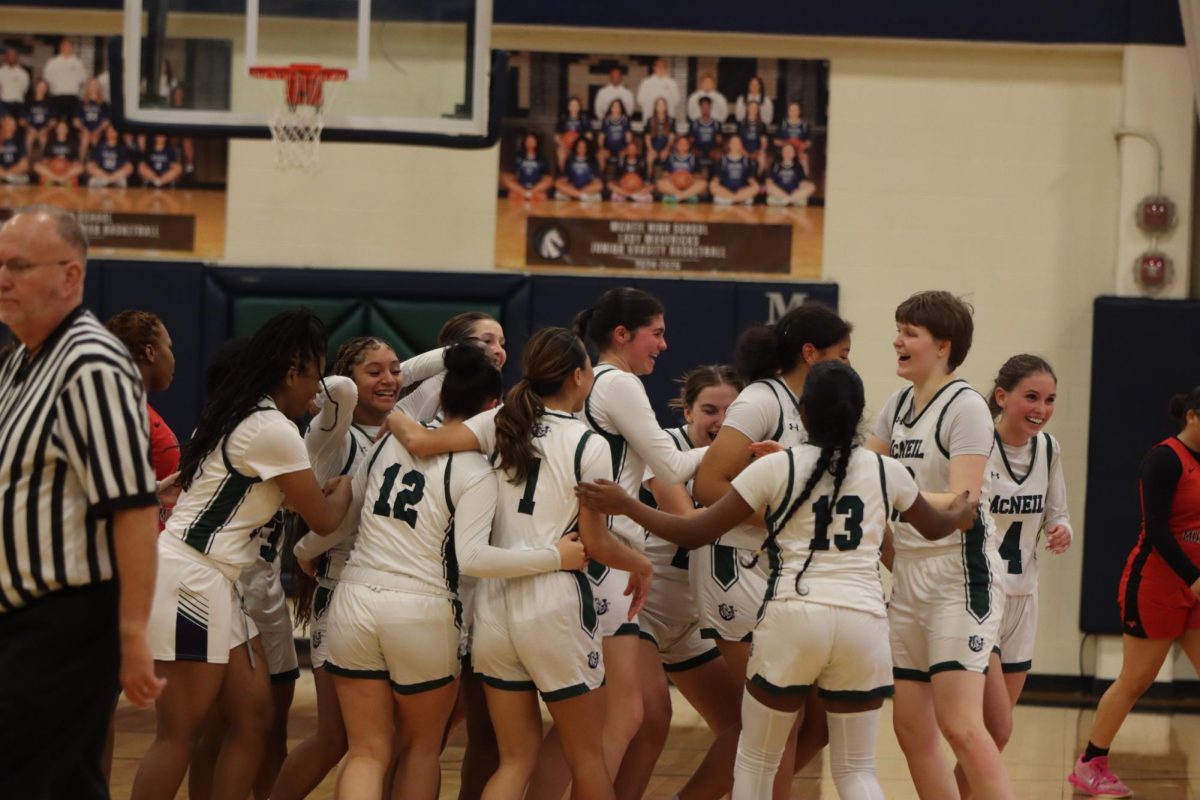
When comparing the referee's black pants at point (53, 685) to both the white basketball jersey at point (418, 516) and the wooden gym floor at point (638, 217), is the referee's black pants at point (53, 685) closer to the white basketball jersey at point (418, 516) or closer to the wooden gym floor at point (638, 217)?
the white basketball jersey at point (418, 516)

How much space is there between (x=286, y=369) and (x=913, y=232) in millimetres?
5918

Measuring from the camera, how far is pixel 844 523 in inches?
172

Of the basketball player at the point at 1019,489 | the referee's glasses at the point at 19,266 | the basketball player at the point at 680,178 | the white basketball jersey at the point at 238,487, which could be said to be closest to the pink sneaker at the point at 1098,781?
the basketball player at the point at 1019,489

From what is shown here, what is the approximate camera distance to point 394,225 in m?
9.65

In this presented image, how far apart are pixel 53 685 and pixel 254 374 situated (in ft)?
4.73

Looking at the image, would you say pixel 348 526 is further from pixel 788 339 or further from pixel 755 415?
pixel 788 339

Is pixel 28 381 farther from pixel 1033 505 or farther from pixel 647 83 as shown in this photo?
pixel 647 83

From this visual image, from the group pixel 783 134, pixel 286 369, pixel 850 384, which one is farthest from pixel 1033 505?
pixel 783 134

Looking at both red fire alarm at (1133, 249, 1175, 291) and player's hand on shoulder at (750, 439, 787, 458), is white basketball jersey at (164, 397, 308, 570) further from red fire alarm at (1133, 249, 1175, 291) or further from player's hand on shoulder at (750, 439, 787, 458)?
red fire alarm at (1133, 249, 1175, 291)

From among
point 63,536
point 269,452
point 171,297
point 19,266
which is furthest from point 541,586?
point 171,297

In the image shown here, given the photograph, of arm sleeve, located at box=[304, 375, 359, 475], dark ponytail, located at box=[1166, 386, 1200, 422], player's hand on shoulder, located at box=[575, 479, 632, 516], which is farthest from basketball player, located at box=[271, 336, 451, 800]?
dark ponytail, located at box=[1166, 386, 1200, 422]

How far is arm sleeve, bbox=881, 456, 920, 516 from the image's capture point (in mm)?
4449

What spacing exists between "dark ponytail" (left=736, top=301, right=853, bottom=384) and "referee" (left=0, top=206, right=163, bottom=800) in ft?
7.79

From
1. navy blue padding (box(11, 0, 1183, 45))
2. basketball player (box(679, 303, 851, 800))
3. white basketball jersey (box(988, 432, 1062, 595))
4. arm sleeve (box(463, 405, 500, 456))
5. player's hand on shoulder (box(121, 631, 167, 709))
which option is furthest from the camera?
navy blue padding (box(11, 0, 1183, 45))
